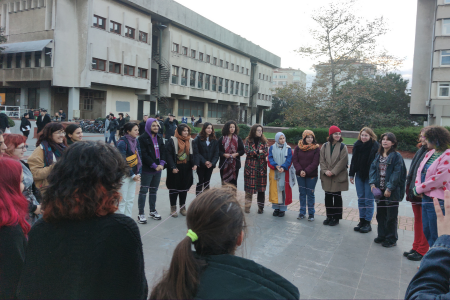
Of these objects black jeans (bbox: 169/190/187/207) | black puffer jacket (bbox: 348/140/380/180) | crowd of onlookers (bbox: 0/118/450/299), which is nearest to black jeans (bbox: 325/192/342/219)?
black puffer jacket (bbox: 348/140/380/180)

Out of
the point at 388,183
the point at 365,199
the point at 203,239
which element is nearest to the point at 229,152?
the point at 365,199

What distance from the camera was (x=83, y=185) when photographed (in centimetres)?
177

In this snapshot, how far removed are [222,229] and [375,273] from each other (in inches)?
153

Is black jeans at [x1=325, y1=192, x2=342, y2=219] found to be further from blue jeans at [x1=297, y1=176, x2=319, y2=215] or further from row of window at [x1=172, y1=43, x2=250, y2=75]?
row of window at [x1=172, y1=43, x2=250, y2=75]

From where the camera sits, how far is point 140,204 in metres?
6.48

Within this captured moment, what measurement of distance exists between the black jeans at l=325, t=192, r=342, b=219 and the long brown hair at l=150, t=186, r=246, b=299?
217 inches

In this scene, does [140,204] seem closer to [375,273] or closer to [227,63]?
[375,273]

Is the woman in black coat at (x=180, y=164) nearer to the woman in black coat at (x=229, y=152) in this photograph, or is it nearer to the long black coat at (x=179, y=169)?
A: the long black coat at (x=179, y=169)

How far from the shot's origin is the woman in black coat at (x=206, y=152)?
285 inches

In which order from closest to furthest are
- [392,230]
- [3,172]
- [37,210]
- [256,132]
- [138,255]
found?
1. [138,255]
2. [3,172]
3. [37,210]
4. [392,230]
5. [256,132]

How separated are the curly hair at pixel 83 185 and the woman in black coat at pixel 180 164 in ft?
16.3

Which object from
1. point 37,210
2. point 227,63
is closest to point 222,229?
point 37,210

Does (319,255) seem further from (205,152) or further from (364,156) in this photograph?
(205,152)

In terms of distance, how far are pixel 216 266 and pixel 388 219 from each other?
5046 millimetres
